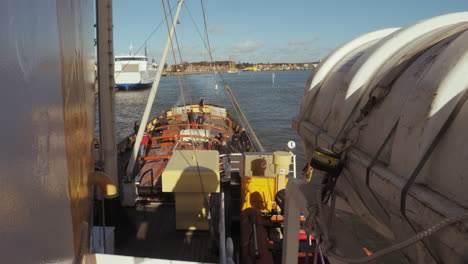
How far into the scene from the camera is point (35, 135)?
3.07 feet

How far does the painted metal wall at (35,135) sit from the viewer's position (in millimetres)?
737

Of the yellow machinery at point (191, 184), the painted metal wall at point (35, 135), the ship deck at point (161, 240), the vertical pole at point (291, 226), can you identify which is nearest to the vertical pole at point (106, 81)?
the yellow machinery at point (191, 184)

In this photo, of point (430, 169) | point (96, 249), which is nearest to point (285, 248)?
point (96, 249)

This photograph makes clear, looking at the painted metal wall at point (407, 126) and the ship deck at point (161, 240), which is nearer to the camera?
the painted metal wall at point (407, 126)

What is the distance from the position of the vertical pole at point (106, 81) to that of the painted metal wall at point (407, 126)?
4.55 m

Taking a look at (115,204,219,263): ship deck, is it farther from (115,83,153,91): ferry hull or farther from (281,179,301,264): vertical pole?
(115,83,153,91): ferry hull

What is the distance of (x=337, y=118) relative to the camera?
287 centimetres

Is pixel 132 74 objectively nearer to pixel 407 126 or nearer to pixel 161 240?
pixel 161 240

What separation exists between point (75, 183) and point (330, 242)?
6.64 feet

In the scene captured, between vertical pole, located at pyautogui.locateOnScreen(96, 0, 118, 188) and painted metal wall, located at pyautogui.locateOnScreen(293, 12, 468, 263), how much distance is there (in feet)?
14.9

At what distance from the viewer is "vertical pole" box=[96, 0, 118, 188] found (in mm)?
6230

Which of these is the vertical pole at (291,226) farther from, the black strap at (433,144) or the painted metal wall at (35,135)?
the painted metal wall at (35,135)

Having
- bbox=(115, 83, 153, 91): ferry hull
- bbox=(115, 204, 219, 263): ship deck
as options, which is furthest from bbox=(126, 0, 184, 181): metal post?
bbox=(115, 83, 153, 91): ferry hull

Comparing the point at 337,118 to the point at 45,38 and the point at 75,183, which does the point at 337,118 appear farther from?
the point at 45,38
